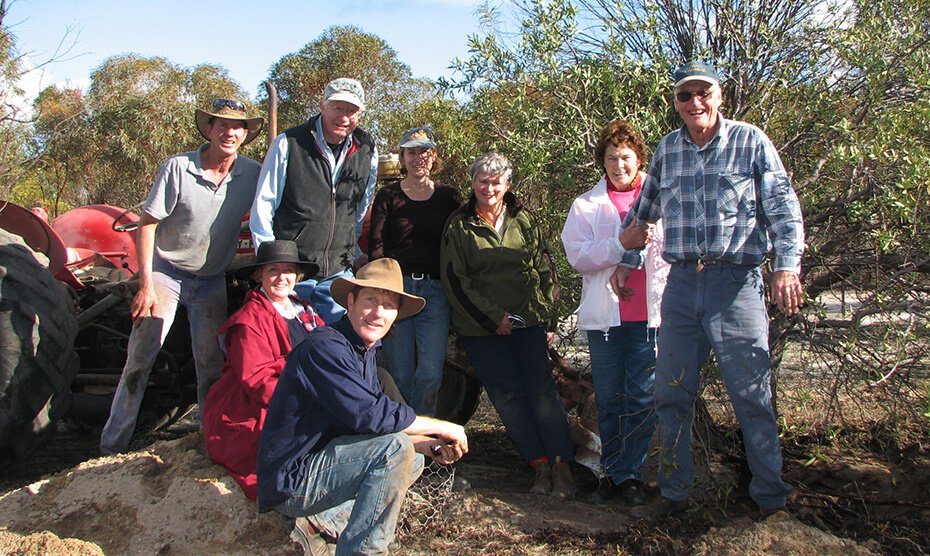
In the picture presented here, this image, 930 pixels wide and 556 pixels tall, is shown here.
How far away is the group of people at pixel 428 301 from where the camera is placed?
10.6 ft

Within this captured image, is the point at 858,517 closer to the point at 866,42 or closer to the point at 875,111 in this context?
the point at 875,111

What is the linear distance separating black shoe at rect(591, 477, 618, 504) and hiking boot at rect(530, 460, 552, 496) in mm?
240

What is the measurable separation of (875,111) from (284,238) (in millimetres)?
3108

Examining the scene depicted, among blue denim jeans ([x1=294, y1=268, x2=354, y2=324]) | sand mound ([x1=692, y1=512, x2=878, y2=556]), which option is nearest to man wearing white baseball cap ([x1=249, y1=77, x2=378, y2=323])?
blue denim jeans ([x1=294, y1=268, x2=354, y2=324])

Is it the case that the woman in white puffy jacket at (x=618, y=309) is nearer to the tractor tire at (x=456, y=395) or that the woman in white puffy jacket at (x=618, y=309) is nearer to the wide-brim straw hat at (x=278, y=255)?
the tractor tire at (x=456, y=395)

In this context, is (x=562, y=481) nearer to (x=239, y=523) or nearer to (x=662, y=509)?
(x=662, y=509)

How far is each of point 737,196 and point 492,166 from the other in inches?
51.2

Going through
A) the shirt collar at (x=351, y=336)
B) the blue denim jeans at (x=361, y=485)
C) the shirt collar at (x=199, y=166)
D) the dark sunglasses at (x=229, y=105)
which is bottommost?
the blue denim jeans at (x=361, y=485)

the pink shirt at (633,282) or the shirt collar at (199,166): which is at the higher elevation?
the shirt collar at (199,166)

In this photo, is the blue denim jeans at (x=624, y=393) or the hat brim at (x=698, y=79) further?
the blue denim jeans at (x=624, y=393)

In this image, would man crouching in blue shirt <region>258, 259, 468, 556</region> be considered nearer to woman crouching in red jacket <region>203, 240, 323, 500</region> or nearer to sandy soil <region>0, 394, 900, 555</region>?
woman crouching in red jacket <region>203, 240, 323, 500</region>

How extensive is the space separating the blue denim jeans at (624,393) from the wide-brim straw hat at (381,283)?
123cm

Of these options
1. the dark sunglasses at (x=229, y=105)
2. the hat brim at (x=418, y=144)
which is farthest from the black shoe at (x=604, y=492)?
the dark sunglasses at (x=229, y=105)

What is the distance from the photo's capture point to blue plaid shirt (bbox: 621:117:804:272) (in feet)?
11.8
